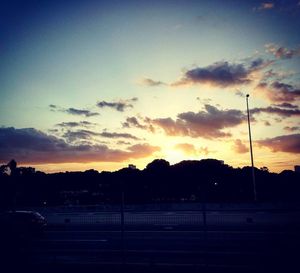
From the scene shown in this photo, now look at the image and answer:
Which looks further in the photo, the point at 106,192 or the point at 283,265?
the point at 106,192

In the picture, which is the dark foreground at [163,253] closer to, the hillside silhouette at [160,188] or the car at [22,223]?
the car at [22,223]

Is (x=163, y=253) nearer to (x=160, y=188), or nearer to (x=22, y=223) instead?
(x=22, y=223)

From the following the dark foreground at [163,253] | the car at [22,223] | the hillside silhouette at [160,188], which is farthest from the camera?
the hillside silhouette at [160,188]

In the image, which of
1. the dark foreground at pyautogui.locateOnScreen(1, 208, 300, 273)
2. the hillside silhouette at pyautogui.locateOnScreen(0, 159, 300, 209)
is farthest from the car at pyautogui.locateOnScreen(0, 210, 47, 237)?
the hillside silhouette at pyautogui.locateOnScreen(0, 159, 300, 209)

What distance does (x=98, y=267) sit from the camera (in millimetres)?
9828

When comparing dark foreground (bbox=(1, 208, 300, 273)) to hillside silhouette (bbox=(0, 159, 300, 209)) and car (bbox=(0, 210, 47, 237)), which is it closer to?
car (bbox=(0, 210, 47, 237))

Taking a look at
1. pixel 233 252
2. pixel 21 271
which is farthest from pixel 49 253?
pixel 233 252

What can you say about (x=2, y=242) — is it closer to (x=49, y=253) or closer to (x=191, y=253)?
(x=49, y=253)

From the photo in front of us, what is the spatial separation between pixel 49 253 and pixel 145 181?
139 feet

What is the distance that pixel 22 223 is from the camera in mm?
19031

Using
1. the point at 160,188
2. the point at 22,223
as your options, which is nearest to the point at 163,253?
the point at 22,223

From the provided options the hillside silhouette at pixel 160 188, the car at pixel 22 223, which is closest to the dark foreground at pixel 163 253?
the car at pixel 22 223

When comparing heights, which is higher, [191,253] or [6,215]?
[6,215]

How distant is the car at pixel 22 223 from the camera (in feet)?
59.9
